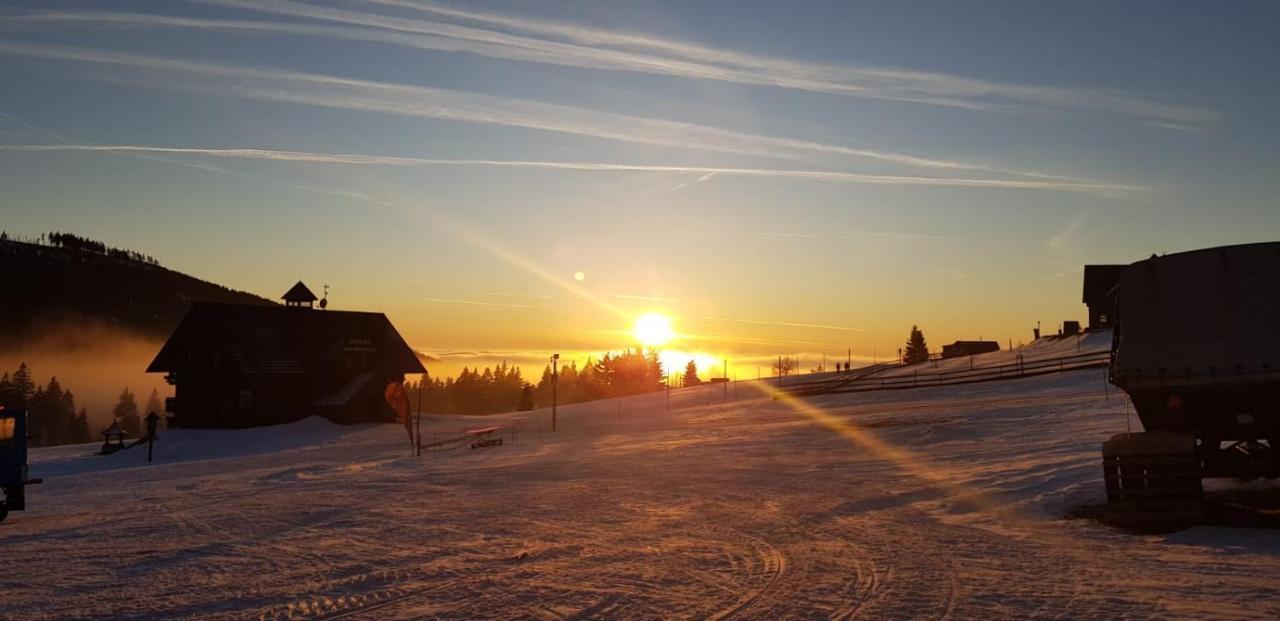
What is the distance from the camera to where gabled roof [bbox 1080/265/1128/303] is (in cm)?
8549

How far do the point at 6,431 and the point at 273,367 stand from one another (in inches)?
1554

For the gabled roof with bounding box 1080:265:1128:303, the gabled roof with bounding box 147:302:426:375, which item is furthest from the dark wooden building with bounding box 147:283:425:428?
the gabled roof with bounding box 1080:265:1128:303

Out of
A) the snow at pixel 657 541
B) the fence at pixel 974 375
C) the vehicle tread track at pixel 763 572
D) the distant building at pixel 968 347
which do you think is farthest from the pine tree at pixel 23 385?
the vehicle tread track at pixel 763 572

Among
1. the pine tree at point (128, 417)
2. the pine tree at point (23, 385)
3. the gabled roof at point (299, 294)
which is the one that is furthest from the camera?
the pine tree at point (128, 417)

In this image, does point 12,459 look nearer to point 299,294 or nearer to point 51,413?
point 299,294

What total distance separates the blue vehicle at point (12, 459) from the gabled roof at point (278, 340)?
125 feet

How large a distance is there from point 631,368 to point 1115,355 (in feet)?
527

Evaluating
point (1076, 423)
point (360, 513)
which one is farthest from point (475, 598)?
point (1076, 423)

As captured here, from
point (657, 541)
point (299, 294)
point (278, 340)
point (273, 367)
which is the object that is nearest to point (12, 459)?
point (657, 541)

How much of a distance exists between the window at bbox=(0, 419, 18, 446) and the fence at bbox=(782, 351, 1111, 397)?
165ft

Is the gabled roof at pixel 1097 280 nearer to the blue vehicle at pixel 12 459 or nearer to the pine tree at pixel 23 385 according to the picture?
the blue vehicle at pixel 12 459

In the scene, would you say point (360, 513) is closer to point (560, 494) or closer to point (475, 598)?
point (560, 494)

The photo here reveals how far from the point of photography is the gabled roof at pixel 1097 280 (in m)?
85.5

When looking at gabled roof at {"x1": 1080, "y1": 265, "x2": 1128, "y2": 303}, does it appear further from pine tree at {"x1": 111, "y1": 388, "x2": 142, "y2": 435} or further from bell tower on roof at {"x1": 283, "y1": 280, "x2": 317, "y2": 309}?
pine tree at {"x1": 111, "y1": 388, "x2": 142, "y2": 435}
